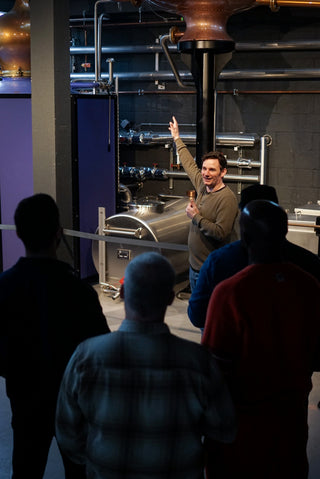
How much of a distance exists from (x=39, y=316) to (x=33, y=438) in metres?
0.44

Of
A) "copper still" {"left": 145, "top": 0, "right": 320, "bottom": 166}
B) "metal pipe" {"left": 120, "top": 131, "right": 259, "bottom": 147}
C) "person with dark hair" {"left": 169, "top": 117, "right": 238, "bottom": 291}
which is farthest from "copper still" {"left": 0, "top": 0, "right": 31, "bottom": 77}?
"person with dark hair" {"left": 169, "top": 117, "right": 238, "bottom": 291}

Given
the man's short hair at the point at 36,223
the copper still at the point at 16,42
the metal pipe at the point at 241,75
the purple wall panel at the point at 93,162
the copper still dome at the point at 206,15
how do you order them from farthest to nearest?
the metal pipe at the point at 241,75 → the purple wall panel at the point at 93,162 → the copper still at the point at 16,42 → the copper still dome at the point at 206,15 → the man's short hair at the point at 36,223

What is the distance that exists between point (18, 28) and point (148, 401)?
487cm

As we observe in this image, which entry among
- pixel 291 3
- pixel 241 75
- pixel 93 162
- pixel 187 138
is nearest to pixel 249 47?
pixel 241 75

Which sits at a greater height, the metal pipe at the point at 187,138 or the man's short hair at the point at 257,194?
the metal pipe at the point at 187,138

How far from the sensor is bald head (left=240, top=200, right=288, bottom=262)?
66.6 inches

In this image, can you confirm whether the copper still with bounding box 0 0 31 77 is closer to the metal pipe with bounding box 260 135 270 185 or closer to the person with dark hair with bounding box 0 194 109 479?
the metal pipe with bounding box 260 135 270 185

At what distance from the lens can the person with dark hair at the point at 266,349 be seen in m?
1.62

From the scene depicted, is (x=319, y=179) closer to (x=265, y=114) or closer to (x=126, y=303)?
(x=265, y=114)

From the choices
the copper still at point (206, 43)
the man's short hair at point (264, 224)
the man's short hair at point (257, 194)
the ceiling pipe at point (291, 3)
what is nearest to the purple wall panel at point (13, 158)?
the copper still at point (206, 43)

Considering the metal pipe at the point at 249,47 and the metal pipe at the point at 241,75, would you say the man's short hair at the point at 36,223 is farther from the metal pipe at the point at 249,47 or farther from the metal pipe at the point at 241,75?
the metal pipe at the point at 241,75

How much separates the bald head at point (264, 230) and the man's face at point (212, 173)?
1.91 m

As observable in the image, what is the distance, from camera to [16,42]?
5570mm

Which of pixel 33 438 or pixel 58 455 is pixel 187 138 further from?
pixel 33 438
